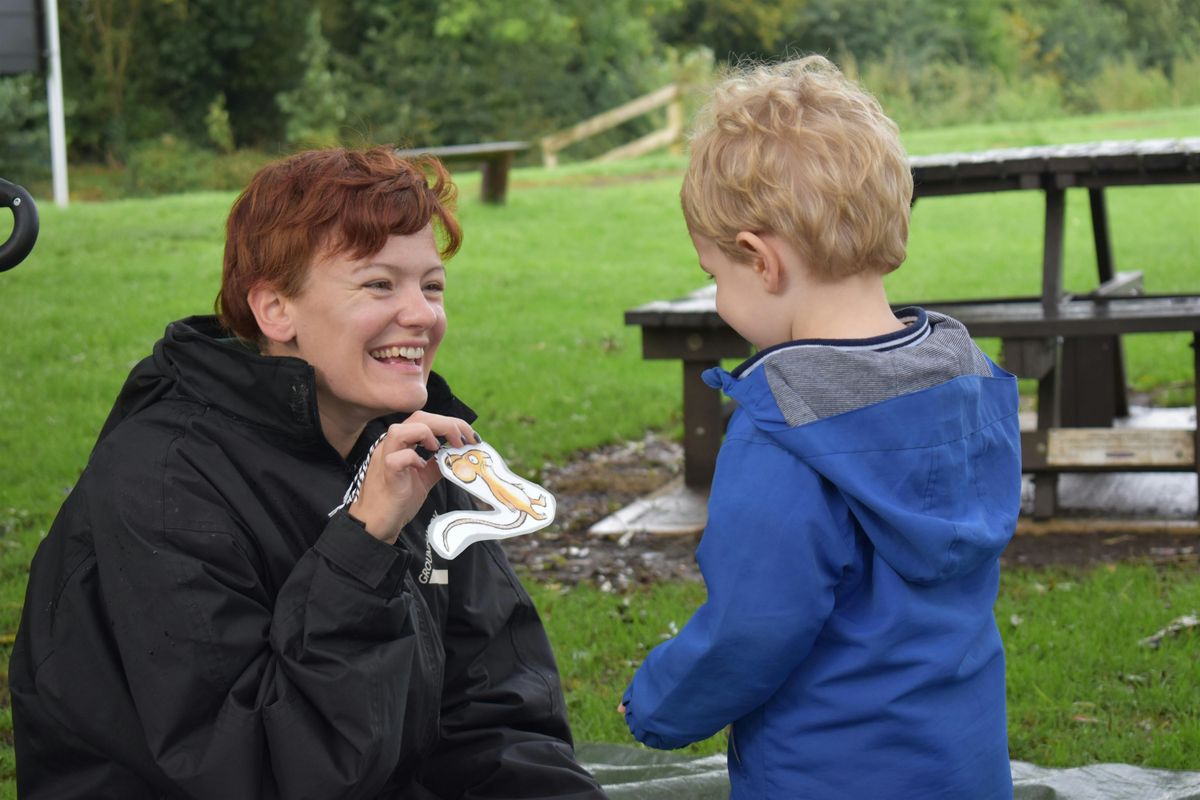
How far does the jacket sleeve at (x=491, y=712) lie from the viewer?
268 cm

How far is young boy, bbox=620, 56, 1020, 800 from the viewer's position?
2.03 m

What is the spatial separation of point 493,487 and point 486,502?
0.03 metres

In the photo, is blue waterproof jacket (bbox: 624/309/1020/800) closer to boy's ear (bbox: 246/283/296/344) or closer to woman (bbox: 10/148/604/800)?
woman (bbox: 10/148/604/800)

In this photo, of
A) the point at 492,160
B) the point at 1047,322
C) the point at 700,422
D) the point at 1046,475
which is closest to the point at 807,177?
the point at 1047,322

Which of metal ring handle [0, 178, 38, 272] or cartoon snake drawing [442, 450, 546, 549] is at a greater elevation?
metal ring handle [0, 178, 38, 272]

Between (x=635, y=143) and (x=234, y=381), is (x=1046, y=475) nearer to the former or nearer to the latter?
(x=234, y=381)

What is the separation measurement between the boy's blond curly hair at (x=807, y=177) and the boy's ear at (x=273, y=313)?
0.70 metres

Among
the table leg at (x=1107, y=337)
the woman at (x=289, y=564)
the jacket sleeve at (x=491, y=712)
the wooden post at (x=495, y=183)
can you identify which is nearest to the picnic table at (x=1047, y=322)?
the table leg at (x=1107, y=337)

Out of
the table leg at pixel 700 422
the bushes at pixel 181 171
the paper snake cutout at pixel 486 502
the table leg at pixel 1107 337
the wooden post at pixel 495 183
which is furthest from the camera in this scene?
the bushes at pixel 181 171

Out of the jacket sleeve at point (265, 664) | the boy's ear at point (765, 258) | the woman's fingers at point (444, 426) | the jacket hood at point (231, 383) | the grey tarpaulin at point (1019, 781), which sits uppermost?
the boy's ear at point (765, 258)

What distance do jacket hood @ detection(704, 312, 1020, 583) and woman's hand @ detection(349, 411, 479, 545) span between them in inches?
17.8

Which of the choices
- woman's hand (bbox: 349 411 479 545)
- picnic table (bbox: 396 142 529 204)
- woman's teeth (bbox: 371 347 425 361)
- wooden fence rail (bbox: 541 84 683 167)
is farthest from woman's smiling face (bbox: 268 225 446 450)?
wooden fence rail (bbox: 541 84 683 167)

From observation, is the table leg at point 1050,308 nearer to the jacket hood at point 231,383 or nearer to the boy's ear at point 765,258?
the boy's ear at point 765,258

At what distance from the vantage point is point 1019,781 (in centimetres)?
368
